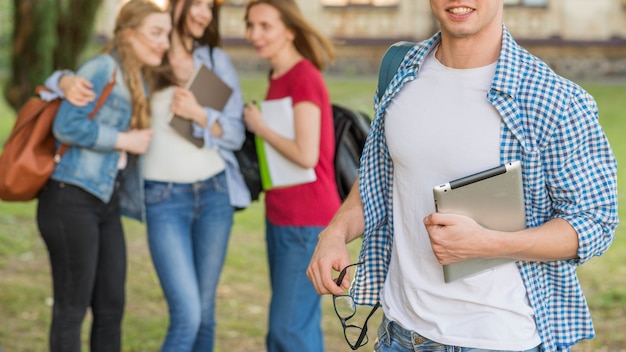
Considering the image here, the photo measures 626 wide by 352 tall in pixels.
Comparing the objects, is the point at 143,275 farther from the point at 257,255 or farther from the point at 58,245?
the point at 58,245

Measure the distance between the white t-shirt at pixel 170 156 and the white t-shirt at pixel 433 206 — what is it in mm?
2212

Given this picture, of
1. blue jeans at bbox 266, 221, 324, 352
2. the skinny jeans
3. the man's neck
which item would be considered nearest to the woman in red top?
blue jeans at bbox 266, 221, 324, 352

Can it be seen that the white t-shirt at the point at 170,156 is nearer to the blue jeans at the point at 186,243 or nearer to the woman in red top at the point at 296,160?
the blue jeans at the point at 186,243

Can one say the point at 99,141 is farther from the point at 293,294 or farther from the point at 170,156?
the point at 293,294

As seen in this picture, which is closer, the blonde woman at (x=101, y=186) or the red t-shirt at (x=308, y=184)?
the blonde woman at (x=101, y=186)

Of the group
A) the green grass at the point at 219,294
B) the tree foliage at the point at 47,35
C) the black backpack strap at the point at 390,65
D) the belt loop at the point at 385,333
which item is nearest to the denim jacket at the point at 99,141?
the green grass at the point at 219,294

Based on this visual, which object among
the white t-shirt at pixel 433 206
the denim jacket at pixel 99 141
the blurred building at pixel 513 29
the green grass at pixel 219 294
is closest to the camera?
the white t-shirt at pixel 433 206

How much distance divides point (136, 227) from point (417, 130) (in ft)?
27.2

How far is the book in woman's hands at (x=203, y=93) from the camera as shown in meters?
4.79

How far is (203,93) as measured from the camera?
488 cm

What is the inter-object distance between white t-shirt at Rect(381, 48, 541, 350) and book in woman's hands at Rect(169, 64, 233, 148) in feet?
7.36

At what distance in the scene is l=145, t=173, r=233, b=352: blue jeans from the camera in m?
4.71

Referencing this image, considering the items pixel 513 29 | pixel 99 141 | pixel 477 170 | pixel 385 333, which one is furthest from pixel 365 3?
pixel 477 170

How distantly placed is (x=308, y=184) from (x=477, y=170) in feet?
7.82
